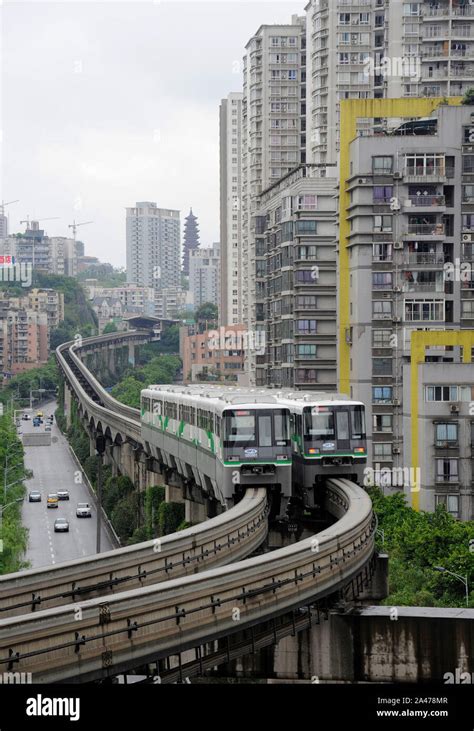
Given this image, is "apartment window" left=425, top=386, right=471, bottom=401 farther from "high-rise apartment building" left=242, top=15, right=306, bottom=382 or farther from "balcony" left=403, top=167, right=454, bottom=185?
"high-rise apartment building" left=242, top=15, right=306, bottom=382

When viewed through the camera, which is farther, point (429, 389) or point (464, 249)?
point (464, 249)

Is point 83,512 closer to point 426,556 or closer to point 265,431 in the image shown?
point 426,556

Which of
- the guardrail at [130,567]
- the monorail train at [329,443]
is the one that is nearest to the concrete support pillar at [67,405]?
the monorail train at [329,443]

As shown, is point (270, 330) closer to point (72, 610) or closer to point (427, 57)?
point (427, 57)

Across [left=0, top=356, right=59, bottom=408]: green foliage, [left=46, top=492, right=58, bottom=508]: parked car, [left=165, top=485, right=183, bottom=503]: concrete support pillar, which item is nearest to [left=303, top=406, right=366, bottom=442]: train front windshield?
[left=165, top=485, right=183, bottom=503]: concrete support pillar

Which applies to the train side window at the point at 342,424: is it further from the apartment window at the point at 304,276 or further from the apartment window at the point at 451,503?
the apartment window at the point at 304,276

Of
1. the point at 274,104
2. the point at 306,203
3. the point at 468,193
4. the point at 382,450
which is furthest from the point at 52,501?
the point at 468,193

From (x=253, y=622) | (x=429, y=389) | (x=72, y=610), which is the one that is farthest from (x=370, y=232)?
(x=72, y=610)
